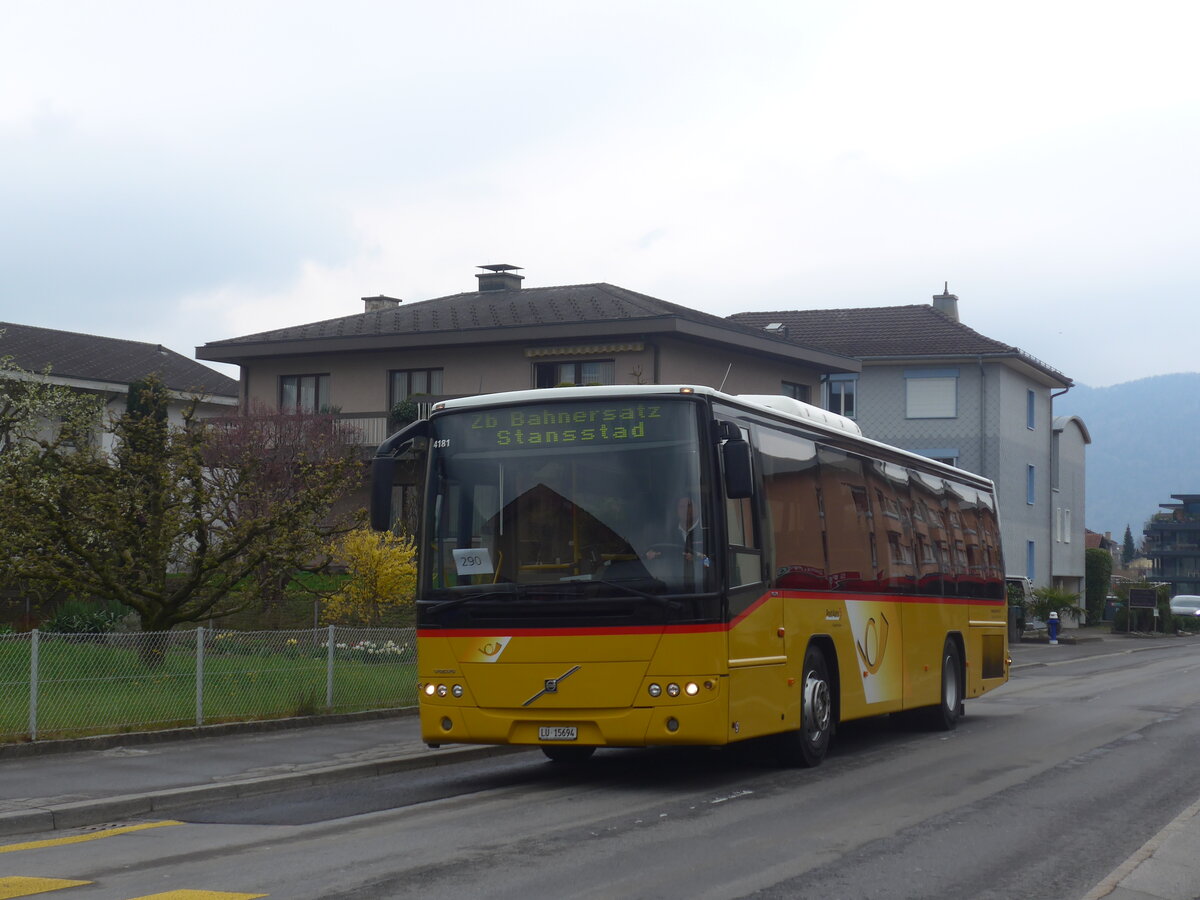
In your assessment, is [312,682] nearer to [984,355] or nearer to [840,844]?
[840,844]

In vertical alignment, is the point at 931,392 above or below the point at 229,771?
above

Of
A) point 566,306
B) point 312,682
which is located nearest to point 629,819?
point 312,682

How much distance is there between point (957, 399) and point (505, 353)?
23.5 metres

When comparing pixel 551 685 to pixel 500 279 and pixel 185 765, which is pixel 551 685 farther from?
pixel 500 279

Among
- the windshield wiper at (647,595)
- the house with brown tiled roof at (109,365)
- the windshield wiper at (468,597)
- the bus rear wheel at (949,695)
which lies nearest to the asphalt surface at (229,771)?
the windshield wiper at (468,597)

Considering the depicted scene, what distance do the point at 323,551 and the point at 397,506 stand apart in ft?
57.8

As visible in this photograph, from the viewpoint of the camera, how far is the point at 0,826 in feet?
33.8

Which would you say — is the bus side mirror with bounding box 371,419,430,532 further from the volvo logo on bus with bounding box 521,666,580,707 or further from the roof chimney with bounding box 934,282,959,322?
the roof chimney with bounding box 934,282,959,322

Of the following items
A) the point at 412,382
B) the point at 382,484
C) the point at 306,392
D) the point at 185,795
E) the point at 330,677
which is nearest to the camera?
the point at 185,795

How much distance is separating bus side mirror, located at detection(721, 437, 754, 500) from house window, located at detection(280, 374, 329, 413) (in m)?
28.2

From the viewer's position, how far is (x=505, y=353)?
36594 mm

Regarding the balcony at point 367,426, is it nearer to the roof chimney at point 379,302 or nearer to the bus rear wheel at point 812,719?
the roof chimney at point 379,302

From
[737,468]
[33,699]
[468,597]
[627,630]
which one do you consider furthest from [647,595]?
[33,699]

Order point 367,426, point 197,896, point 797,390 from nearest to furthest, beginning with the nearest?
point 197,896
point 367,426
point 797,390
